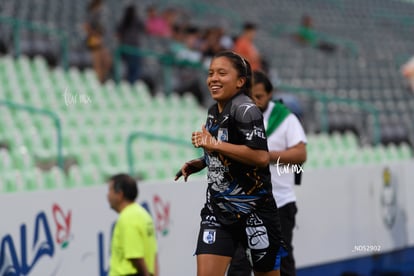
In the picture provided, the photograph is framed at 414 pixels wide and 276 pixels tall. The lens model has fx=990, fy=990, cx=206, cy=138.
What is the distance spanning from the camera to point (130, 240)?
22.9ft

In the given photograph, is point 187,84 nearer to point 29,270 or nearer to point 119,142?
point 119,142

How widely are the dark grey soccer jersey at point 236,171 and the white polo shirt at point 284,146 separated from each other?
1599 mm

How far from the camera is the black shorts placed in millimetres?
5777

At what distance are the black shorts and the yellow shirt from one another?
1.21 metres

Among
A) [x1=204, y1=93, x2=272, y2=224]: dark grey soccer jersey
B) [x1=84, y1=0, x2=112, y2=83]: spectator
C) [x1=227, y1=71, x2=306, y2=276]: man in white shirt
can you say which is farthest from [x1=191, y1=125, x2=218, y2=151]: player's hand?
[x1=84, y1=0, x2=112, y2=83]: spectator

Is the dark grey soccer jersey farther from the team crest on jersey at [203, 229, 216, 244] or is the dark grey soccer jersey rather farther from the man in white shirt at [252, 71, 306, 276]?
the man in white shirt at [252, 71, 306, 276]

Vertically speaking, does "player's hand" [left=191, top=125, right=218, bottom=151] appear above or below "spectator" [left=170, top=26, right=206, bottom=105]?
below

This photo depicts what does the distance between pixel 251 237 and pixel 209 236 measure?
0.83 feet

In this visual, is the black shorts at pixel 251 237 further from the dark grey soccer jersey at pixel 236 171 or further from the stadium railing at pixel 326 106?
the stadium railing at pixel 326 106

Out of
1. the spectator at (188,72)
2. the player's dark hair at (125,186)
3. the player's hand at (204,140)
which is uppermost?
the spectator at (188,72)

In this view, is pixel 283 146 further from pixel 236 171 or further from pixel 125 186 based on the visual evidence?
pixel 236 171

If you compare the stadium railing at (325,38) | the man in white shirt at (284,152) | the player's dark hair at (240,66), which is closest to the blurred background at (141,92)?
the stadium railing at (325,38)

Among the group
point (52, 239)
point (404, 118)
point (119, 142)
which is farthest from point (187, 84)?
point (52, 239)

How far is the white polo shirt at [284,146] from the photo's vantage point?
24.4ft
